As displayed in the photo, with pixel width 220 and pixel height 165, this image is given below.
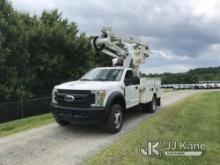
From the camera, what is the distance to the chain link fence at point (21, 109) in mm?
15159

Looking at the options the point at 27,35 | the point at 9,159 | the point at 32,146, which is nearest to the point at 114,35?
the point at 32,146

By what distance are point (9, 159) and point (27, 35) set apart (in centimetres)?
1615

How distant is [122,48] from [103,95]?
18.9ft

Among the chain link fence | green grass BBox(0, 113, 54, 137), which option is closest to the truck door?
green grass BBox(0, 113, 54, 137)

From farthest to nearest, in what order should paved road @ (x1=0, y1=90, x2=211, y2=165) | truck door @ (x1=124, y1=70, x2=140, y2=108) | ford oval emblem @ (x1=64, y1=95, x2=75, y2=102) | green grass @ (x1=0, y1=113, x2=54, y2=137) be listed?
truck door @ (x1=124, y1=70, x2=140, y2=108)
green grass @ (x1=0, y1=113, x2=54, y2=137)
ford oval emblem @ (x1=64, y1=95, x2=75, y2=102)
paved road @ (x1=0, y1=90, x2=211, y2=165)

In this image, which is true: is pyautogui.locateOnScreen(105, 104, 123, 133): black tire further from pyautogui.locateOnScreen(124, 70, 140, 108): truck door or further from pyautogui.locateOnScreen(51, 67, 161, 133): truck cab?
pyautogui.locateOnScreen(124, 70, 140, 108): truck door

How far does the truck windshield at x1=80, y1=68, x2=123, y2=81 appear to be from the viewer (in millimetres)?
9883

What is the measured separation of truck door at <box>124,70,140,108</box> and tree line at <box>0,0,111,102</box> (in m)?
9.27

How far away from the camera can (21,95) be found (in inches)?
705

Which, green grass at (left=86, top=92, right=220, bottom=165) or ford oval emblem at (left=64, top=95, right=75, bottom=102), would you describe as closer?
green grass at (left=86, top=92, right=220, bottom=165)

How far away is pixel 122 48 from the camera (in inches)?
538

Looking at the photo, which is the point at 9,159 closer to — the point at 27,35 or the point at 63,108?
the point at 63,108

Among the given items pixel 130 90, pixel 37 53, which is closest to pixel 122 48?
pixel 130 90

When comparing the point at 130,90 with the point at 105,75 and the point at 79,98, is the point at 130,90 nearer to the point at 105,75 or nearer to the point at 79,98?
the point at 105,75
